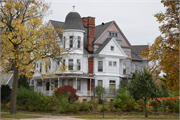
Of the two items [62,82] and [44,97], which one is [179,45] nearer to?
[44,97]

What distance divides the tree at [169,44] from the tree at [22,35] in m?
10.00

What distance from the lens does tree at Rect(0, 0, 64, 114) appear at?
20.7 meters

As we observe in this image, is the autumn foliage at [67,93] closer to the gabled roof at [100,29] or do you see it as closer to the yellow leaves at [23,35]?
the yellow leaves at [23,35]

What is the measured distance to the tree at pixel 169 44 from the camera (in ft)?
46.4

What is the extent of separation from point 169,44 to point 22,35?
1221 centimetres

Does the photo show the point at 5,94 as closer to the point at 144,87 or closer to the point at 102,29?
the point at 102,29

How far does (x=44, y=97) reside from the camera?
26.1 metres

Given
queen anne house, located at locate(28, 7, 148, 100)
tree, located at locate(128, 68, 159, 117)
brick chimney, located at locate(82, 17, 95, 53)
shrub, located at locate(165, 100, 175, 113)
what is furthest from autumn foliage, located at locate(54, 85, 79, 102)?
brick chimney, located at locate(82, 17, 95, 53)

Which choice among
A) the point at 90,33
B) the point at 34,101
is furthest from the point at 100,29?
the point at 34,101

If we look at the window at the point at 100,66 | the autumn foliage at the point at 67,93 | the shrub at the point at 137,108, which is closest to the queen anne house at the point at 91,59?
the window at the point at 100,66

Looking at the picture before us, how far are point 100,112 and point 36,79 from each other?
23.4 meters

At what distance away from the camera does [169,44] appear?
49.9ft

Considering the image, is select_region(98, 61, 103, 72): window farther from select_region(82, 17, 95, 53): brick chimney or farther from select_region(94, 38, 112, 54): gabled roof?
select_region(82, 17, 95, 53): brick chimney

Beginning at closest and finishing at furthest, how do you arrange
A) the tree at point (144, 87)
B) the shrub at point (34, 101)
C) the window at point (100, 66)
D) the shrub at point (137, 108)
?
the tree at point (144, 87) → the shrub at point (34, 101) → the shrub at point (137, 108) → the window at point (100, 66)
